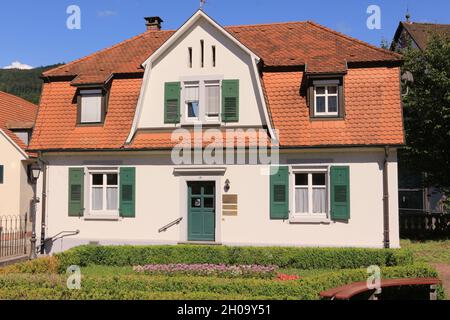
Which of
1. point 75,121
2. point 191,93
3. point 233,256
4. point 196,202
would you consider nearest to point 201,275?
point 233,256

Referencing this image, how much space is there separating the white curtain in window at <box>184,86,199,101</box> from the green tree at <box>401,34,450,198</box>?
33.0 feet

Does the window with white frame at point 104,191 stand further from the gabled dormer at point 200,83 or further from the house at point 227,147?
the gabled dormer at point 200,83

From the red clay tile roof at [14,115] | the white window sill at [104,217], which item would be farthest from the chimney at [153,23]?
the white window sill at [104,217]

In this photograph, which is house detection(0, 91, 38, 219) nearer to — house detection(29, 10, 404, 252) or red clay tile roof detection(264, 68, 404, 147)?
house detection(29, 10, 404, 252)

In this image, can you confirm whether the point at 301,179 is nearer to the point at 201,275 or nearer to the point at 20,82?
the point at 201,275

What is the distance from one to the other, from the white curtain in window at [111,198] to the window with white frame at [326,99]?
786 cm

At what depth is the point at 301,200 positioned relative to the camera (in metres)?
16.0

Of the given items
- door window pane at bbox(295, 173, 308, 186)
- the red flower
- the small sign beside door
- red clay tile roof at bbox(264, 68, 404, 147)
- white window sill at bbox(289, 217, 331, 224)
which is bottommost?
the red flower

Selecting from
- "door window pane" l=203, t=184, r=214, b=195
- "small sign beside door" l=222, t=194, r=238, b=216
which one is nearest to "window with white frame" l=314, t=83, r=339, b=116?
"small sign beside door" l=222, t=194, r=238, b=216

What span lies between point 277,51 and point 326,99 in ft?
10.5

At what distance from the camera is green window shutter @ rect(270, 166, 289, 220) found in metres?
15.7

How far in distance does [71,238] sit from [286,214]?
7.94 meters

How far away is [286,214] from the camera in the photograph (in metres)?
15.7

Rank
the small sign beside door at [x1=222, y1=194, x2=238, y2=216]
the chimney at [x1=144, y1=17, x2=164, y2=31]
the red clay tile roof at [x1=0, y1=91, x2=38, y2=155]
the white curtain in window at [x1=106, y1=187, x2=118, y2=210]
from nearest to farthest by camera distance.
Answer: the small sign beside door at [x1=222, y1=194, x2=238, y2=216], the white curtain in window at [x1=106, y1=187, x2=118, y2=210], the chimney at [x1=144, y1=17, x2=164, y2=31], the red clay tile roof at [x1=0, y1=91, x2=38, y2=155]
